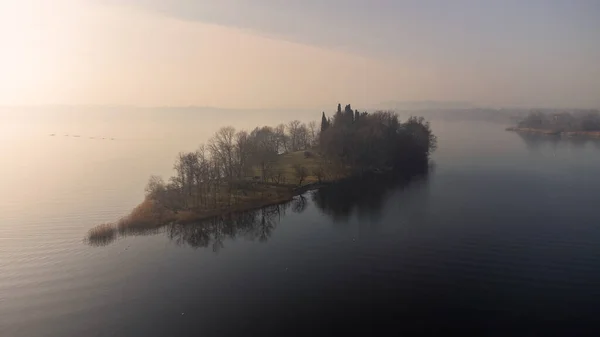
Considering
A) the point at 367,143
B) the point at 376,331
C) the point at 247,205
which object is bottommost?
the point at 376,331

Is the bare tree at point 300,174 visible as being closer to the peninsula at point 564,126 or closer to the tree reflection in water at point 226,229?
the tree reflection in water at point 226,229

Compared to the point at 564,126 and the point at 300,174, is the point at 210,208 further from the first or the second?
the point at 564,126

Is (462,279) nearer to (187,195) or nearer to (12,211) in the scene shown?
(187,195)

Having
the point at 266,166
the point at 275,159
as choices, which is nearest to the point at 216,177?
the point at 266,166

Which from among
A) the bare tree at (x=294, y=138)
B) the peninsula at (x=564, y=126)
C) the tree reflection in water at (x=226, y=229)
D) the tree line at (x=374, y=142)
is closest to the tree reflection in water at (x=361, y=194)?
the tree line at (x=374, y=142)

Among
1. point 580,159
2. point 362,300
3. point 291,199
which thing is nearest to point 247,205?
point 291,199

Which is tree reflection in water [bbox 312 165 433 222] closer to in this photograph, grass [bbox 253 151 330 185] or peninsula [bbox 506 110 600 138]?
grass [bbox 253 151 330 185]
